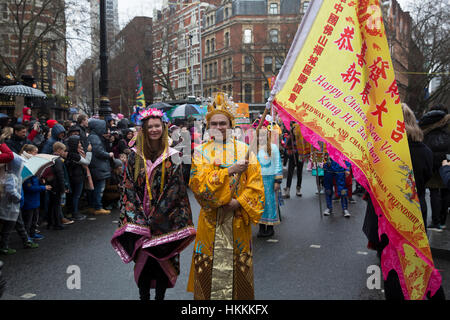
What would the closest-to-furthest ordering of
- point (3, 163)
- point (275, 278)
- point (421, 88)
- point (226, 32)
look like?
point (275, 278)
point (3, 163)
point (421, 88)
point (226, 32)

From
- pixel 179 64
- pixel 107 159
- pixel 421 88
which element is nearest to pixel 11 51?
pixel 107 159

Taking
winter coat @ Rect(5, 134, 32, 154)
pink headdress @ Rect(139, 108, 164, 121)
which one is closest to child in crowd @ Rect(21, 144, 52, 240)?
winter coat @ Rect(5, 134, 32, 154)

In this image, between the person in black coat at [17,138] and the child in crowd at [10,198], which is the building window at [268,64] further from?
the child in crowd at [10,198]

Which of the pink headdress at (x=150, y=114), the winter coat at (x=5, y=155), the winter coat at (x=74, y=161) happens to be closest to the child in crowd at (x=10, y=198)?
the winter coat at (x=5, y=155)

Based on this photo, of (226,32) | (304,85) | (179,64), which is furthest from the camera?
(179,64)

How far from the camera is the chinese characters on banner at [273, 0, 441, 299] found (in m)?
2.83

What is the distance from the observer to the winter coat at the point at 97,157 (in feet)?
26.6

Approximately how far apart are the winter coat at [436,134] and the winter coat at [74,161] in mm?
6258

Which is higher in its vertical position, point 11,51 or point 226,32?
A: point 226,32

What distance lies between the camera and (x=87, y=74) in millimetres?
68875

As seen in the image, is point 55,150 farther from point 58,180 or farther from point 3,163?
point 3,163

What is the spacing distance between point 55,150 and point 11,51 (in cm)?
2595

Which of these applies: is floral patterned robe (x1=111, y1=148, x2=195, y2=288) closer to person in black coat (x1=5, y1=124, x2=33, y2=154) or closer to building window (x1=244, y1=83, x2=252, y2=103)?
person in black coat (x1=5, y1=124, x2=33, y2=154)

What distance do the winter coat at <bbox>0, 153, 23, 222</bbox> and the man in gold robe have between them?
3370mm
